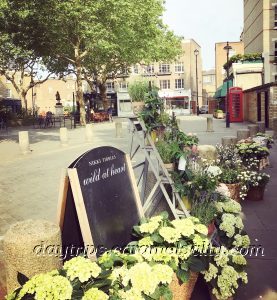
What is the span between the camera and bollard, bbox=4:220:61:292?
3148 mm

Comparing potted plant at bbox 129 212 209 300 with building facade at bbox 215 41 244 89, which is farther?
building facade at bbox 215 41 244 89

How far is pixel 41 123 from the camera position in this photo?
107 feet

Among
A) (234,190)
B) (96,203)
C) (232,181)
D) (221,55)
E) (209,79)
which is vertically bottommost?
(234,190)

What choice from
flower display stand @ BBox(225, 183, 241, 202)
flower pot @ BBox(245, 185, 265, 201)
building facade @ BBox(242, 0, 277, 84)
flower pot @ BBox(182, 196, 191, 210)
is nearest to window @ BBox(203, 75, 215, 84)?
building facade @ BBox(242, 0, 277, 84)

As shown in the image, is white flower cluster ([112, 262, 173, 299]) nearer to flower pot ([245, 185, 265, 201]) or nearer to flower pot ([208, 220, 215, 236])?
flower pot ([208, 220, 215, 236])

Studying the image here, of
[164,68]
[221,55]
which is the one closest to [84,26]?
[164,68]

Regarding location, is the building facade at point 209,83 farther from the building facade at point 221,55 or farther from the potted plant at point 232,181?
the potted plant at point 232,181

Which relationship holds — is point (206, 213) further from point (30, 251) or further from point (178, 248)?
point (30, 251)

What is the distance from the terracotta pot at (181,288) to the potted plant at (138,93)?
271 cm

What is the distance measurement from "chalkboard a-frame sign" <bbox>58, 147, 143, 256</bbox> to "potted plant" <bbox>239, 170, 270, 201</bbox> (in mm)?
3310

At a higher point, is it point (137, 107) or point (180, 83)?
point (180, 83)

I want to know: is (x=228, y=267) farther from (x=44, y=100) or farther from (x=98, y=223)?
(x=44, y=100)

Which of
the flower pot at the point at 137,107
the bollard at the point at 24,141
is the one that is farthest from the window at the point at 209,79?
the flower pot at the point at 137,107

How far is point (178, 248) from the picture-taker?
10.6 ft
